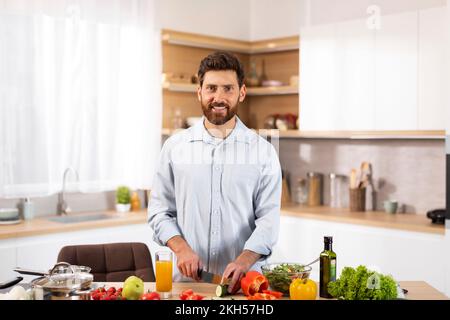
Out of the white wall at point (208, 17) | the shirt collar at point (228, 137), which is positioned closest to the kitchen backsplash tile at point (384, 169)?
the white wall at point (208, 17)

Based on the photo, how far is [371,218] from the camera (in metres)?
4.67

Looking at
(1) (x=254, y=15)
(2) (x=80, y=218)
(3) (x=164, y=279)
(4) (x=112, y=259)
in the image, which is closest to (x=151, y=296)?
(3) (x=164, y=279)

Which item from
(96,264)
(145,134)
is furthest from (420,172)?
(96,264)

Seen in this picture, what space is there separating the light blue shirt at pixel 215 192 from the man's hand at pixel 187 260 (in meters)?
0.10

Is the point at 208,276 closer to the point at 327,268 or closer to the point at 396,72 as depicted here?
the point at 327,268

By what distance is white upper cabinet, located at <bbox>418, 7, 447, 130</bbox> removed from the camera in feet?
14.5

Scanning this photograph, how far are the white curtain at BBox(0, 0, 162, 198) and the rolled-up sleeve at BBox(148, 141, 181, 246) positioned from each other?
174 cm

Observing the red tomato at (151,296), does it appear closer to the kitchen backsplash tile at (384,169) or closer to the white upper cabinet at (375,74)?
the kitchen backsplash tile at (384,169)

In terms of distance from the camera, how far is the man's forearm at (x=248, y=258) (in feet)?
8.99

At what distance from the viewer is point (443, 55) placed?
173 inches

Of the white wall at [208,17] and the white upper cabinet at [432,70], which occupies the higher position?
the white wall at [208,17]

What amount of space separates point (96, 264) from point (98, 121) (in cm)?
195

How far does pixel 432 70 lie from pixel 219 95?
199cm
